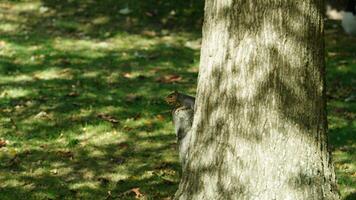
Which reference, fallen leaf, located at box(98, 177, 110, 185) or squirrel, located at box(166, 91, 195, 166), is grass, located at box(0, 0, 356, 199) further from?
squirrel, located at box(166, 91, 195, 166)

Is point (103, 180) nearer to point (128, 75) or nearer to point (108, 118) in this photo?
point (108, 118)

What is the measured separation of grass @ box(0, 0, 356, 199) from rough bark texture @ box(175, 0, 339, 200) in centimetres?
187

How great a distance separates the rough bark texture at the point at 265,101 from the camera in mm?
4676

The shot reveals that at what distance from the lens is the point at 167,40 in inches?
492

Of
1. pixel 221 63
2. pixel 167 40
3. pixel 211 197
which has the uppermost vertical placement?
pixel 221 63

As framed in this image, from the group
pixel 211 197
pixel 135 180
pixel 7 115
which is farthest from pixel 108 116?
pixel 211 197

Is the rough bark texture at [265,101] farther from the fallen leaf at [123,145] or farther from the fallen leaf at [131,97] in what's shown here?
the fallen leaf at [131,97]

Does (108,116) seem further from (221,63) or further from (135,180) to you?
(221,63)

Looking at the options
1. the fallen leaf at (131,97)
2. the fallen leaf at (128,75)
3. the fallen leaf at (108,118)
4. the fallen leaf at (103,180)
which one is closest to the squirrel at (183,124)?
the fallen leaf at (103,180)

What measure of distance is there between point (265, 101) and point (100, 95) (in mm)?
5144

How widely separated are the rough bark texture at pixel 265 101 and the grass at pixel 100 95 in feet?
6.13

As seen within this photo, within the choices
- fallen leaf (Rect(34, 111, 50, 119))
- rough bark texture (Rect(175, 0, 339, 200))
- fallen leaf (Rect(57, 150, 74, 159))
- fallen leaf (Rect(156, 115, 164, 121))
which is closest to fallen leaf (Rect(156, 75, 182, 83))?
fallen leaf (Rect(156, 115, 164, 121))

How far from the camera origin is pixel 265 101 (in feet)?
15.4

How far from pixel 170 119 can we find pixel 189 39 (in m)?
4.11
